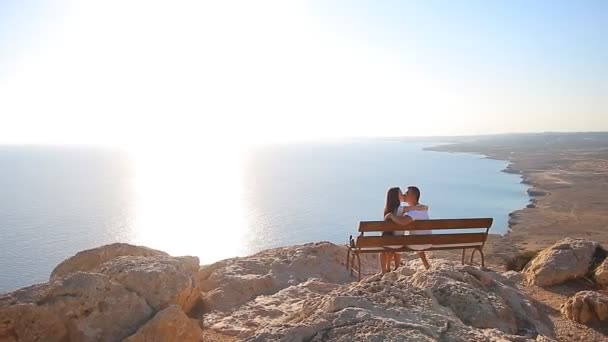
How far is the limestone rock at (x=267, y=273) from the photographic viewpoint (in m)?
7.70

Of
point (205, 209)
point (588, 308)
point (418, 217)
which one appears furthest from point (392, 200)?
point (205, 209)

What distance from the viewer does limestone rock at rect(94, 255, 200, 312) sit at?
20.0 ft

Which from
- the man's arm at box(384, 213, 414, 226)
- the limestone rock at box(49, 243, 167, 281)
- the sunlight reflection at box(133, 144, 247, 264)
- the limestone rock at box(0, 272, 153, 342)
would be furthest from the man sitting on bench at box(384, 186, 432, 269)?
the sunlight reflection at box(133, 144, 247, 264)

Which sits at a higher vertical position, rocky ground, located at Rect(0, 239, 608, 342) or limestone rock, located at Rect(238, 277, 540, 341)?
limestone rock, located at Rect(238, 277, 540, 341)

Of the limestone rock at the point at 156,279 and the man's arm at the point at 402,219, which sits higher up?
the man's arm at the point at 402,219

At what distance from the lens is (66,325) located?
5.39 meters

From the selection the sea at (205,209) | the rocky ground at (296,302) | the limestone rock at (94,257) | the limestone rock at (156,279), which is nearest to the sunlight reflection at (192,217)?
the sea at (205,209)

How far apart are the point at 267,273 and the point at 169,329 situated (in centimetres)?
346

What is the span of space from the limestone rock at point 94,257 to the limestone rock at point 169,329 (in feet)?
9.95

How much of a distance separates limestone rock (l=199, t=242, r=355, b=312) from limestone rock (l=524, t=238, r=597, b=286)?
378cm

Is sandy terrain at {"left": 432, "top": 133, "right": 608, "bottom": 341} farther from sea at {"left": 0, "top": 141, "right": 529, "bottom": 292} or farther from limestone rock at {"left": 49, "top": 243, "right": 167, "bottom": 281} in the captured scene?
limestone rock at {"left": 49, "top": 243, "right": 167, "bottom": 281}

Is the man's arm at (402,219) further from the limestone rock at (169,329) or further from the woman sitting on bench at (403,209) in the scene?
the limestone rock at (169,329)

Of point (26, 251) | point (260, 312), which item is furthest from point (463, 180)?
point (260, 312)

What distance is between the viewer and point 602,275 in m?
8.67
